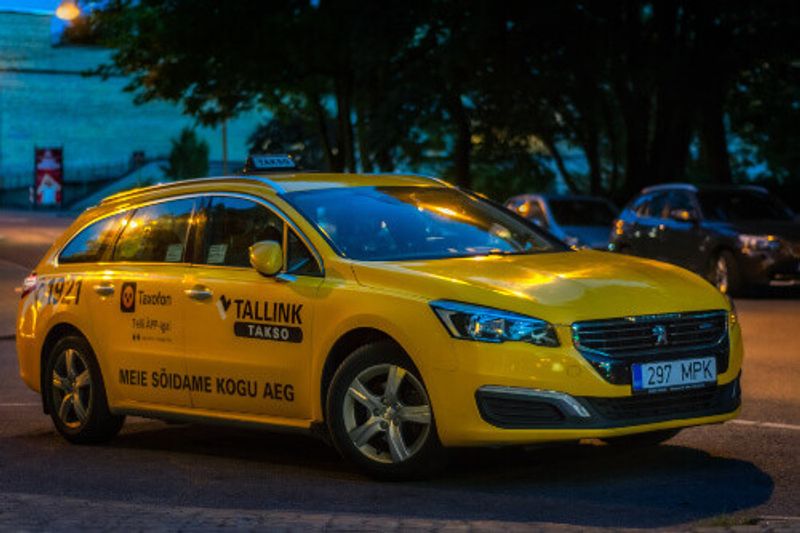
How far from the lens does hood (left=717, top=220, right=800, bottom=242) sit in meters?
25.2

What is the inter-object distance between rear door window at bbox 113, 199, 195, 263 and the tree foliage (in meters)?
24.4

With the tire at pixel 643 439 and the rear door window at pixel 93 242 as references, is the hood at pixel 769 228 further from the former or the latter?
the tire at pixel 643 439

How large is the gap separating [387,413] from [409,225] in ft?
4.23

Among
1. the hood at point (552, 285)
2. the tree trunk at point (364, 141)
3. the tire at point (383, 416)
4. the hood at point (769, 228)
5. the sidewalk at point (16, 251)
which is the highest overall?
the tree trunk at point (364, 141)

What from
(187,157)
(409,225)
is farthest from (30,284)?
(187,157)

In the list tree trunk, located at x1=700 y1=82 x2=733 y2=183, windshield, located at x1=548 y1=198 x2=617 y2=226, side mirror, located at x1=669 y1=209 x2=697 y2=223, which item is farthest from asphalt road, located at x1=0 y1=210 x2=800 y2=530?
tree trunk, located at x1=700 y1=82 x2=733 y2=183

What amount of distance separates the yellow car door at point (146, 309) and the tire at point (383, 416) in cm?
142

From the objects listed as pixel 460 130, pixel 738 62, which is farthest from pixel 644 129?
pixel 460 130

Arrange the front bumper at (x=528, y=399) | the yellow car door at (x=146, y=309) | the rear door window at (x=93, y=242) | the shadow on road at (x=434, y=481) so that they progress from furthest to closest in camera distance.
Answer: the rear door window at (x=93, y=242), the yellow car door at (x=146, y=309), the front bumper at (x=528, y=399), the shadow on road at (x=434, y=481)

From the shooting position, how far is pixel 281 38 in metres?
47.5

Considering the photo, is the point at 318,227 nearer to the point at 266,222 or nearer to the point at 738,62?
the point at 266,222

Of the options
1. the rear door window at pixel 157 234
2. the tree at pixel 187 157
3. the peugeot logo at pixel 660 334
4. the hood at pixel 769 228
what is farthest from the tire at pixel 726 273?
the tree at pixel 187 157

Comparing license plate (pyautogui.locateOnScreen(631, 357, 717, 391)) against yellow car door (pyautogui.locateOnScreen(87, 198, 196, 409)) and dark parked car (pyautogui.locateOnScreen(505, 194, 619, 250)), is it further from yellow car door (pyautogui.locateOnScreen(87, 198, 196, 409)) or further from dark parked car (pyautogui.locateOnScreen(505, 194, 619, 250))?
dark parked car (pyautogui.locateOnScreen(505, 194, 619, 250))

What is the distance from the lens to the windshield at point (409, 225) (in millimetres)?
9492
